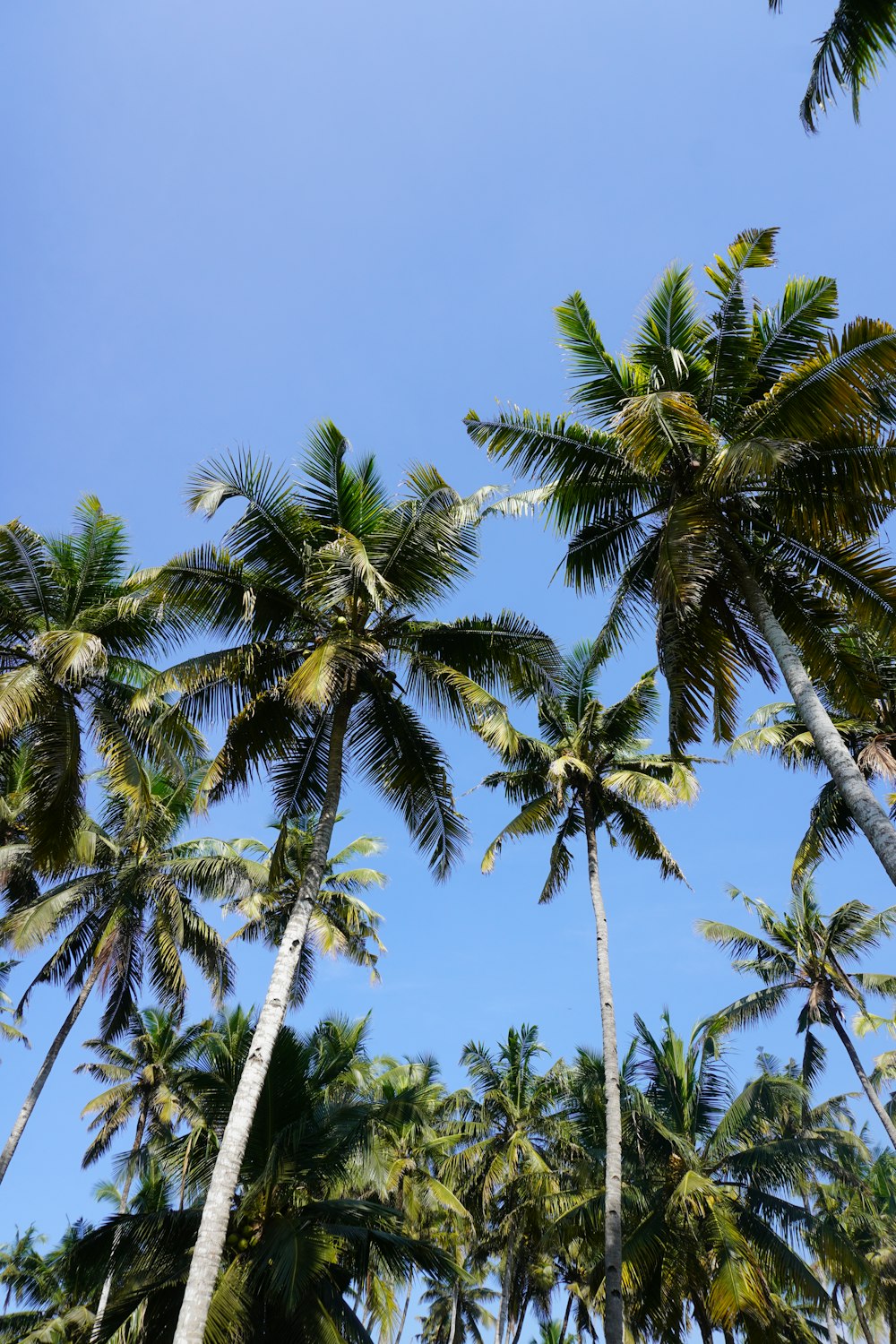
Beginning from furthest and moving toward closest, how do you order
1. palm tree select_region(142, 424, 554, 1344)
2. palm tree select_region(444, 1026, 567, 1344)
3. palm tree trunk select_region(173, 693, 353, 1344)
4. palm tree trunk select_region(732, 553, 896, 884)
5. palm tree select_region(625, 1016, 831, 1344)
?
palm tree select_region(444, 1026, 567, 1344) < palm tree select_region(625, 1016, 831, 1344) < palm tree select_region(142, 424, 554, 1344) < palm tree trunk select_region(173, 693, 353, 1344) < palm tree trunk select_region(732, 553, 896, 884)

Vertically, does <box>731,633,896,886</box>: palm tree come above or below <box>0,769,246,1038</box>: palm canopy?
above

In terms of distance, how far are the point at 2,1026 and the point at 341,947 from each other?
43.2 feet

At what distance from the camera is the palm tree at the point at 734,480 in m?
10.1

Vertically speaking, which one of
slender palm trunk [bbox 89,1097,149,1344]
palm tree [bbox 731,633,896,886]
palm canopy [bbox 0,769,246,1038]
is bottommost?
slender palm trunk [bbox 89,1097,149,1344]

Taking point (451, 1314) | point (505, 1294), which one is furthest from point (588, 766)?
point (451, 1314)

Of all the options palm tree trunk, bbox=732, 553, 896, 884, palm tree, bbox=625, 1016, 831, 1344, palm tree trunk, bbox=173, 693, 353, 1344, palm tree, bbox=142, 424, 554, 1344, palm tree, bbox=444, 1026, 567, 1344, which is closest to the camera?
palm tree trunk, bbox=732, 553, 896, 884

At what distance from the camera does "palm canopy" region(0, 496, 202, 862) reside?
13.4 meters

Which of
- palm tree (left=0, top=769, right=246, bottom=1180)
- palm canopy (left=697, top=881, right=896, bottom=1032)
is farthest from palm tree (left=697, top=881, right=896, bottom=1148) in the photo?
palm tree (left=0, top=769, right=246, bottom=1180)

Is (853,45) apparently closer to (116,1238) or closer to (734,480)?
(734,480)

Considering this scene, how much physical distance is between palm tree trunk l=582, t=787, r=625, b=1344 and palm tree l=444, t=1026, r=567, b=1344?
740 cm

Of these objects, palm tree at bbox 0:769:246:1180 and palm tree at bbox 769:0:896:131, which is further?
palm tree at bbox 0:769:246:1180

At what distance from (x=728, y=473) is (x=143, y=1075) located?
85.7ft

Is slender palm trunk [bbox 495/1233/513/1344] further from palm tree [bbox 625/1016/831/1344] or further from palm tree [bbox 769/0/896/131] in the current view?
palm tree [bbox 769/0/896/131]

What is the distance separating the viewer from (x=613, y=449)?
11.8 metres
